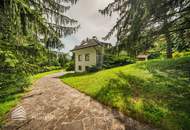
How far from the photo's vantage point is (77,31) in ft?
23.3

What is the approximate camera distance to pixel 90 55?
64.7ft

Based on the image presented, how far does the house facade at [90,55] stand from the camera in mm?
18406

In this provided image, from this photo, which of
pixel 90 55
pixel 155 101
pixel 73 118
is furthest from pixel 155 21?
pixel 90 55

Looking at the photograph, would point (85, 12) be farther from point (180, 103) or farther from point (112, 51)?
point (180, 103)

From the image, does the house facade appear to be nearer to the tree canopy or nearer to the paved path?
the tree canopy

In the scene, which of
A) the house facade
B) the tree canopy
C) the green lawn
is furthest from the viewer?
the house facade

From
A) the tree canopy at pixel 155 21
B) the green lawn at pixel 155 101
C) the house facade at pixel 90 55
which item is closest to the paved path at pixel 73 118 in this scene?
the green lawn at pixel 155 101

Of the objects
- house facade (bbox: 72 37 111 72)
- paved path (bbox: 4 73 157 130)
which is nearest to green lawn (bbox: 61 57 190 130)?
paved path (bbox: 4 73 157 130)

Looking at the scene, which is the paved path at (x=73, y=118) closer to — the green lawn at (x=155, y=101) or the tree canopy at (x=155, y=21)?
the green lawn at (x=155, y=101)

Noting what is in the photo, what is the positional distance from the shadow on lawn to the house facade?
1009 centimetres

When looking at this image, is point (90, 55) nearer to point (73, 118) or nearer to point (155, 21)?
point (155, 21)

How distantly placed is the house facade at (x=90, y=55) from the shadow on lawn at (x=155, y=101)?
33.1 ft

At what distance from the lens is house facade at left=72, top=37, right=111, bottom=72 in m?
18.4

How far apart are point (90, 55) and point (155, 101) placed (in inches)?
575
